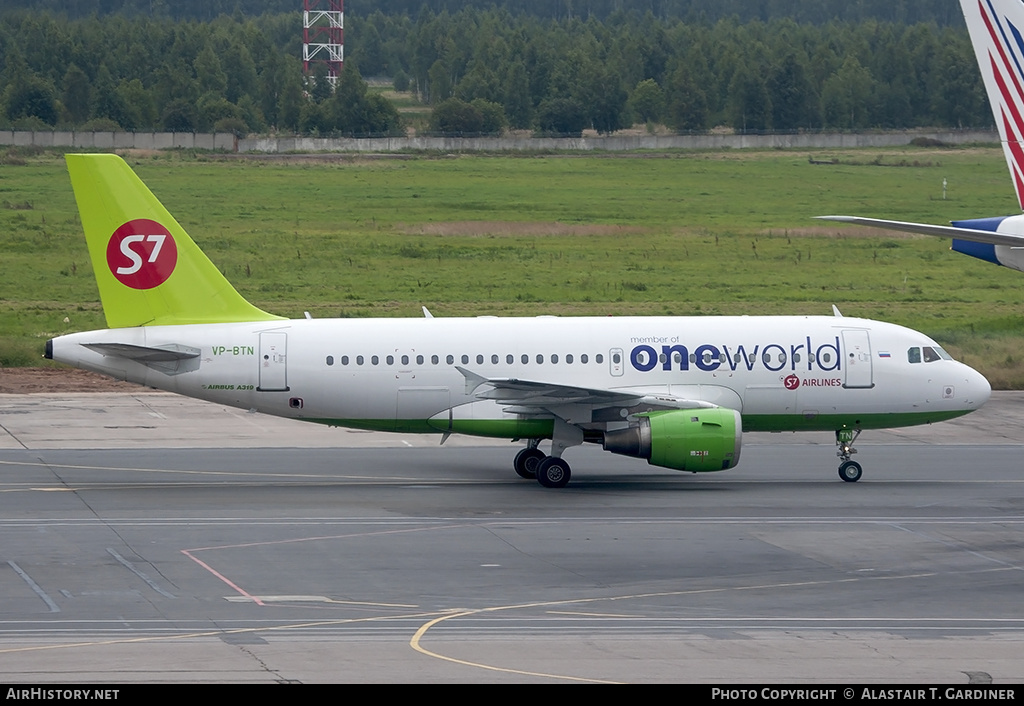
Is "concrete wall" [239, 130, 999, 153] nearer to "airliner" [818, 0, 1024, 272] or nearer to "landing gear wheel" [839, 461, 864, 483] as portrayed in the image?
"airliner" [818, 0, 1024, 272]

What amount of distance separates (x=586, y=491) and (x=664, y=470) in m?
3.95

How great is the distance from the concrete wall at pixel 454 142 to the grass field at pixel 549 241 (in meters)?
12.7

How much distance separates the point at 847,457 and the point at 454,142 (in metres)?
134

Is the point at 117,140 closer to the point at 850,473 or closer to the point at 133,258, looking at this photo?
the point at 133,258

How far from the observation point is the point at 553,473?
3381 cm

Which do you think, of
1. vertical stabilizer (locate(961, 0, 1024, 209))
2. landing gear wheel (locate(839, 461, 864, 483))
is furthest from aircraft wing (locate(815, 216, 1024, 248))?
landing gear wheel (locate(839, 461, 864, 483))

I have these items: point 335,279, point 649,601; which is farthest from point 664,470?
point 335,279

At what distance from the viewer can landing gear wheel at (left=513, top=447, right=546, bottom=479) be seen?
115 ft

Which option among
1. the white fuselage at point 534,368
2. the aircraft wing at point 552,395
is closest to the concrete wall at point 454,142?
the white fuselage at point 534,368

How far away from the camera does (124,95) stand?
177125 millimetres

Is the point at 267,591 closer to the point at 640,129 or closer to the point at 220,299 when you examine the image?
the point at 220,299

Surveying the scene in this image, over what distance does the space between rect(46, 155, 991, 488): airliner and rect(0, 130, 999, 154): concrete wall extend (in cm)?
12232

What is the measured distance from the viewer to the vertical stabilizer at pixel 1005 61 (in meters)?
35.7

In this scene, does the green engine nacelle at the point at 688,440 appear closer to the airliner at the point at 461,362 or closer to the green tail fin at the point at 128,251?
the airliner at the point at 461,362
